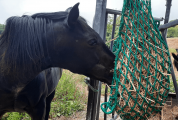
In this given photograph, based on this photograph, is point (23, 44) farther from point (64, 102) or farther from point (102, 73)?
point (64, 102)

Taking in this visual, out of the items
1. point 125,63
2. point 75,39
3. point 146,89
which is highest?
point 75,39

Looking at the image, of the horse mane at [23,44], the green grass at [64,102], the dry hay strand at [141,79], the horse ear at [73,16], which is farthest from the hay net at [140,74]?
the green grass at [64,102]

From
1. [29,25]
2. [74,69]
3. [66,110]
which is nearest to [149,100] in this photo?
[74,69]

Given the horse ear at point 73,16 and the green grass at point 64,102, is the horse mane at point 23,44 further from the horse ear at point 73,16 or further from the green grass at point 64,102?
the green grass at point 64,102

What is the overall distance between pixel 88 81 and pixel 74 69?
1.76ft

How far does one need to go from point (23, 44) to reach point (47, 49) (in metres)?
0.23

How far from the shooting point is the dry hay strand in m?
1.00

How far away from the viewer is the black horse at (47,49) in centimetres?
136

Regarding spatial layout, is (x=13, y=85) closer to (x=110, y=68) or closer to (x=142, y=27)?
(x=110, y=68)

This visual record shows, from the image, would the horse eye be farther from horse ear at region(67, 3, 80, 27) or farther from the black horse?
horse ear at region(67, 3, 80, 27)

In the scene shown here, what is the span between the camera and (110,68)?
1.49 metres

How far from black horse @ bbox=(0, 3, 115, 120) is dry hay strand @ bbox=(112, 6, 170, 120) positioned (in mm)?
422

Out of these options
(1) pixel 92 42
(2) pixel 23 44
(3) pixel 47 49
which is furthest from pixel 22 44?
(1) pixel 92 42

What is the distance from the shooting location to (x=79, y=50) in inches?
57.1
